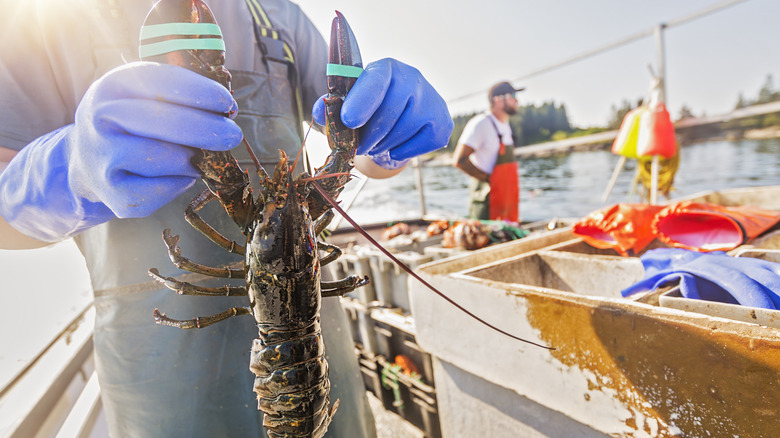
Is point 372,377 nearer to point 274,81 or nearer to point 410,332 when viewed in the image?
point 410,332

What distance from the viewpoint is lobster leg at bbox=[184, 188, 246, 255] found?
3.49ft

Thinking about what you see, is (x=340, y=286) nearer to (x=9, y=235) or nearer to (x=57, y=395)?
(x=9, y=235)

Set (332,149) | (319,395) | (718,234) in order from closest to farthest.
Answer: (332,149)
(319,395)
(718,234)

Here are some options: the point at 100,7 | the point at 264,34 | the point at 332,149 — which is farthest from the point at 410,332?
the point at 100,7

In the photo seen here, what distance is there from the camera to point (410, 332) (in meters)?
2.56

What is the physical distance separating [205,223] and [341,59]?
70 centimetres

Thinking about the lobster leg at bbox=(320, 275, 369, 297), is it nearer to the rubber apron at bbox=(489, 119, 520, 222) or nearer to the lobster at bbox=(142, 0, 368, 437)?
the lobster at bbox=(142, 0, 368, 437)

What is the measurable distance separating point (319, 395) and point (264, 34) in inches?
58.7

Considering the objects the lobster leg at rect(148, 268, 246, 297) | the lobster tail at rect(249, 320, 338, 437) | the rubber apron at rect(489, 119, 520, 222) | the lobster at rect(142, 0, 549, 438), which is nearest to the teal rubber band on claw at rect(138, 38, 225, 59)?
the lobster at rect(142, 0, 549, 438)

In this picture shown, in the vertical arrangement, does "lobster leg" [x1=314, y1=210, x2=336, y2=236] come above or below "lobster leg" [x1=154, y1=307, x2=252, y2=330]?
above

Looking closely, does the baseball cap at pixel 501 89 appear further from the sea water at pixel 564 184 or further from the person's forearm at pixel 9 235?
the person's forearm at pixel 9 235

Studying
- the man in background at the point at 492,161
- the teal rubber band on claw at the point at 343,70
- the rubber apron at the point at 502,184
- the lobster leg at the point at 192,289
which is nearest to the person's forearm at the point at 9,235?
the lobster leg at the point at 192,289

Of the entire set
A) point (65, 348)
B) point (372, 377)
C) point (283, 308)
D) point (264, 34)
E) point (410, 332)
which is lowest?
point (372, 377)

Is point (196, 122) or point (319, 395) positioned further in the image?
point (319, 395)
